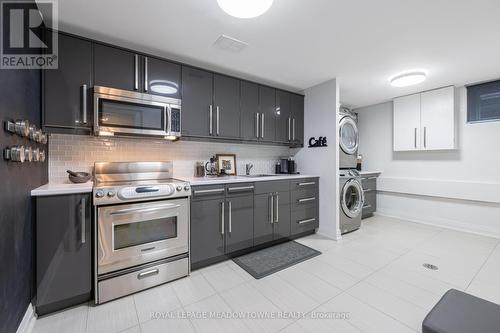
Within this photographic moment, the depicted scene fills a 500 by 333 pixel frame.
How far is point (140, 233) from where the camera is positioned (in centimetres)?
190

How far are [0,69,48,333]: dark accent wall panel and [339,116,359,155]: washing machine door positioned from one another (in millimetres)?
3859

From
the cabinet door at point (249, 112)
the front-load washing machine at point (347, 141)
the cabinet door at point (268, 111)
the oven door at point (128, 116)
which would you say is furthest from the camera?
the front-load washing machine at point (347, 141)

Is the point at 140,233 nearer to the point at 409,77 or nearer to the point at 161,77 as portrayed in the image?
the point at 161,77

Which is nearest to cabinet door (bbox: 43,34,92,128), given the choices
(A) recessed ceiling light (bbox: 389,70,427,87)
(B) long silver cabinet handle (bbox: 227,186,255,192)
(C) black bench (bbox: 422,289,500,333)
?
(B) long silver cabinet handle (bbox: 227,186,255,192)

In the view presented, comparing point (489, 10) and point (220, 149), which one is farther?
point (220, 149)

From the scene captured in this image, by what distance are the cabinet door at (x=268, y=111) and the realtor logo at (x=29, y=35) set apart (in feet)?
7.42

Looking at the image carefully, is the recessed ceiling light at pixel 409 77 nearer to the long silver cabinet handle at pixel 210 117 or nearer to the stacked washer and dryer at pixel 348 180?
the stacked washer and dryer at pixel 348 180

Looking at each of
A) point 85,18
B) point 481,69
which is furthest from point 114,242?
point 481,69

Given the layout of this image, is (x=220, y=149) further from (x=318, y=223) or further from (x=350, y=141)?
(x=350, y=141)

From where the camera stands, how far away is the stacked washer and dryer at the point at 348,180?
332 centimetres

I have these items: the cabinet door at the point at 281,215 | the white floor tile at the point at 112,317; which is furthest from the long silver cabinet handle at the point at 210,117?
the white floor tile at the point at 112,317

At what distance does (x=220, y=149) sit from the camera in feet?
10.2

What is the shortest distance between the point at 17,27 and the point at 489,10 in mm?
3432

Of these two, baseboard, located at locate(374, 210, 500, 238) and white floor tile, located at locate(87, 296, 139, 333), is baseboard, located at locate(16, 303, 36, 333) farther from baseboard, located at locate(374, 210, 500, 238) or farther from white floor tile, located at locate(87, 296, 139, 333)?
baseboard, located at locate(374, 210, 500, 238)
